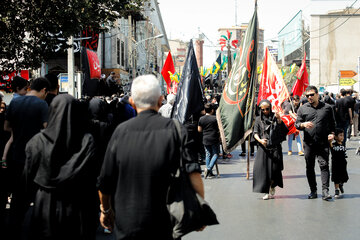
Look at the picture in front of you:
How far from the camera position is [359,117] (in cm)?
2195

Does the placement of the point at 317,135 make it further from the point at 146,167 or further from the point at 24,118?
the point at 146,167

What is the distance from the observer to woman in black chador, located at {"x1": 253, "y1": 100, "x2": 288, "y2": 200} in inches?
334

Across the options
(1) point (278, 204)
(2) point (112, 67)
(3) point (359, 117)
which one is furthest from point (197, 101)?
(2) point (112, 67)

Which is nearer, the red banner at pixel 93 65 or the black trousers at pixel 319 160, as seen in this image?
the black trousers at pixel 319 160

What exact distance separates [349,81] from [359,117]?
7503mm

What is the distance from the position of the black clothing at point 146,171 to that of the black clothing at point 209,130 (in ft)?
26.1

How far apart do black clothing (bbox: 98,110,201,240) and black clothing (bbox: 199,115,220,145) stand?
7.94 m

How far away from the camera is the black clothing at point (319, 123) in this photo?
8344 mm

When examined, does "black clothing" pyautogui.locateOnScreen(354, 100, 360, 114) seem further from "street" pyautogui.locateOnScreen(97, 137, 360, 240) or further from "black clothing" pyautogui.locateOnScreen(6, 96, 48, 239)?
"black clothing" pyautogui.locateOnScreen(6, 96, 48, 239)

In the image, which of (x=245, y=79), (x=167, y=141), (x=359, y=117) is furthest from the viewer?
(x=359, y=117)

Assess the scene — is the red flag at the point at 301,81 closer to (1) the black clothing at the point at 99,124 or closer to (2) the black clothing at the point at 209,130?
(2) the black clothing at the point at 209,130

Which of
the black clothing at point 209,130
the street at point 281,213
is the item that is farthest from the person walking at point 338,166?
the black clothing at point 209,130

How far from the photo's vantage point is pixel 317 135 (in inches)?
328

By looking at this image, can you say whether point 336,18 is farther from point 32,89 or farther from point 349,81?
point 32,89
